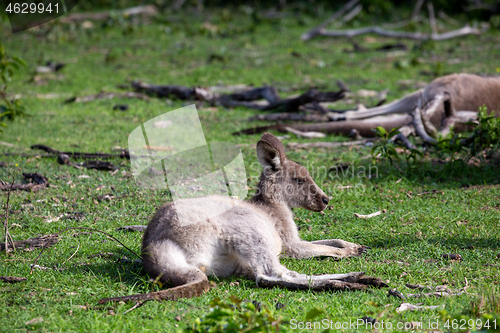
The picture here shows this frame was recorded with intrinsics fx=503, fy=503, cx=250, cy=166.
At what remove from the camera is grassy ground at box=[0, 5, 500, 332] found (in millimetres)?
Result: 2924

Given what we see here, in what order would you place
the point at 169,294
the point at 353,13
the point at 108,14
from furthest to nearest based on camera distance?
1. the point at 108,14
2. the point at 353,13
3. the point at 169,294

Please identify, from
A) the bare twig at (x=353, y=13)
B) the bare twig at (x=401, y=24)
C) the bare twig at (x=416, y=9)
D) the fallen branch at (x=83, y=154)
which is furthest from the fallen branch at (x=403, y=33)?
the fallen branch at (x=83, y=154)

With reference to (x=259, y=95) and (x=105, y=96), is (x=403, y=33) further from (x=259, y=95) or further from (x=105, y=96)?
(x=105, y=96)

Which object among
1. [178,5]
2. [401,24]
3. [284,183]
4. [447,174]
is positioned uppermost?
[178,5]

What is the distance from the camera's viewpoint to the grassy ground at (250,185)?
292 centimetres

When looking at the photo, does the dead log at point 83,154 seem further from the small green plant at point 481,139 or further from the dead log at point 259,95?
the small green plant at point 481,139

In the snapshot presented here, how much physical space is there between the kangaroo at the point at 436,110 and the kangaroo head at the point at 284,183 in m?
2.97

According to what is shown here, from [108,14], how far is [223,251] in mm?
13814

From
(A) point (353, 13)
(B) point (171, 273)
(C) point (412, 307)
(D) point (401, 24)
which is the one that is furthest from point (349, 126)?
(A) point (353, 13)

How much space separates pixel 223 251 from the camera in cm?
339

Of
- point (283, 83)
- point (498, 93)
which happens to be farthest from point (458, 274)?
point (283, 83)

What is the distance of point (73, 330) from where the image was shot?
2672 millimetres

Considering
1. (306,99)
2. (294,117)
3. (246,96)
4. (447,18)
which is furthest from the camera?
(447,18)

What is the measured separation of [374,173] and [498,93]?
9.66 feet
